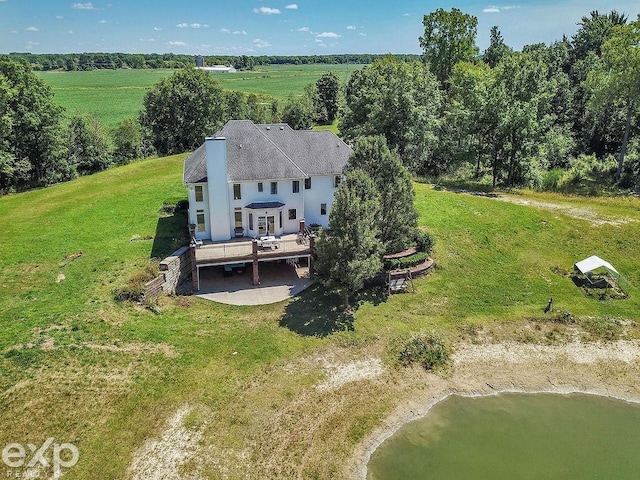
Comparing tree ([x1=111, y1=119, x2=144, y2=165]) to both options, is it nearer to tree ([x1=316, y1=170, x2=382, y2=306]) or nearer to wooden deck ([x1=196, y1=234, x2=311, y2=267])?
wooden deck ([x1=196, y1=234, x2=311, y2=267])

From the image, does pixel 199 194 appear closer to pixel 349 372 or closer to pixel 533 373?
pixel 349 372

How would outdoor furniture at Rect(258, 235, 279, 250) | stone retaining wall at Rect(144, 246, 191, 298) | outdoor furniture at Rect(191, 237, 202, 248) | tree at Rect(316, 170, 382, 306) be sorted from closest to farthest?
tree at Rect(316, 170, 382, 306) < stone retaining wall at Rect(144, 246, 191, 298) < outdoor furniture at Rect(191, 237, 202, 248) < outdoor furniture at Rect(258, 235, 279, 250)

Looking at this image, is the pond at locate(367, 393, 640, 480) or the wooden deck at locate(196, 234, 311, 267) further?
the wooden deck at locate(196, 234, 311, 267)

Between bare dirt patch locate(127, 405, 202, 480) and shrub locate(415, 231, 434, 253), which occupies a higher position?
shrub locate(415, 231, 434, 253)

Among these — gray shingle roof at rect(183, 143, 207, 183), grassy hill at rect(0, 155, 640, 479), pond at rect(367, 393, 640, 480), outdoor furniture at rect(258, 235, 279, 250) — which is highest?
gray shingle roof at rect(183, 143, 207, 183)

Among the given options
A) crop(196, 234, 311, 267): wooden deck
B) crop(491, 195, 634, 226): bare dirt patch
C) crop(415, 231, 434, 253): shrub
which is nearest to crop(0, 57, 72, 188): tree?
crop(196, 234, 311, 267): wooden deck

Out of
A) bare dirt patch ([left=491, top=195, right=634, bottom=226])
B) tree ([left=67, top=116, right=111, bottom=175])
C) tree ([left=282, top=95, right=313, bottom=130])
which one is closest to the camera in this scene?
bare dirt patch ([left=491, top=195, right=634, bottom=226])

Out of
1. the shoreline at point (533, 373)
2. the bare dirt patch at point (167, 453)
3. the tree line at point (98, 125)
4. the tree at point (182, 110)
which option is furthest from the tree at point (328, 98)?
the bare dirt patch at point (167, 453)
